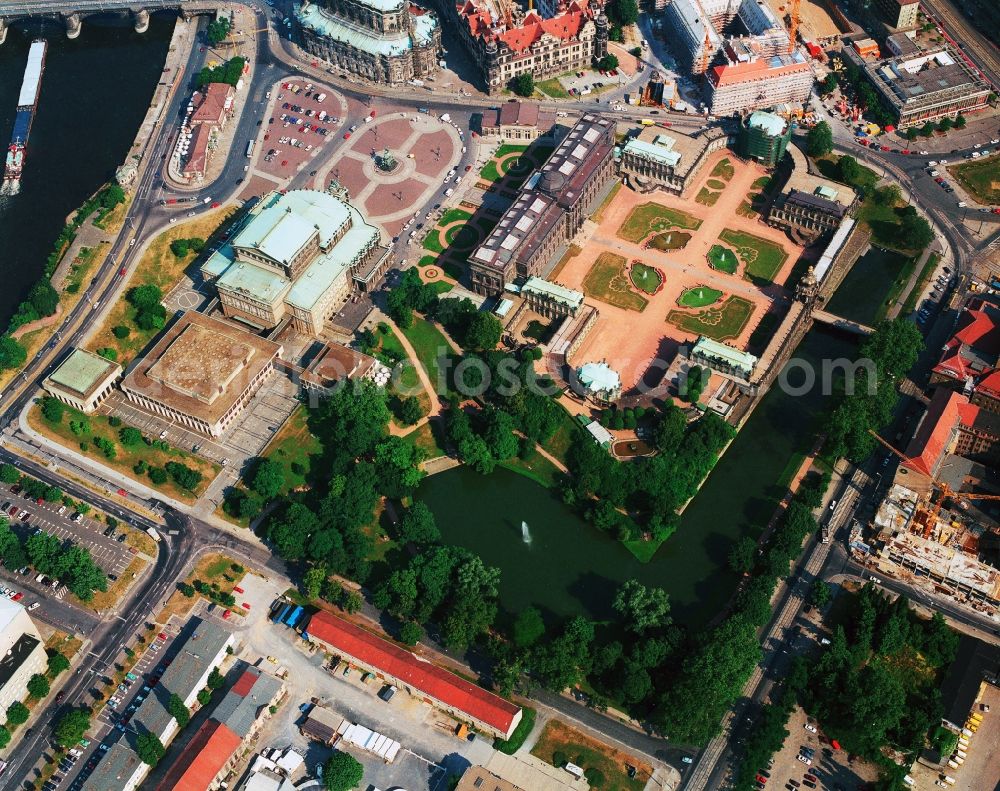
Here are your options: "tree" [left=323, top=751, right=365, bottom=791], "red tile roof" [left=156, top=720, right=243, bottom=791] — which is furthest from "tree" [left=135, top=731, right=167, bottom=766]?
"tree" [left=323, top=751, right=365, bottom=791]

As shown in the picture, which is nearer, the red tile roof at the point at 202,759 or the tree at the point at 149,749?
the red tile roof at the point at 202,759

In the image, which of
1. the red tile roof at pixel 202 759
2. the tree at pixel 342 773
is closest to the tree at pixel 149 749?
the red tile roof at pixel 202 759

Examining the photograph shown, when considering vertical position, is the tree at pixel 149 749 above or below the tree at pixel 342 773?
below

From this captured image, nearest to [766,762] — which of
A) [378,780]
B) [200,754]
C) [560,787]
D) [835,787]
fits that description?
[835,787]

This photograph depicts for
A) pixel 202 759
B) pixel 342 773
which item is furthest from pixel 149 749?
pixel 342 773

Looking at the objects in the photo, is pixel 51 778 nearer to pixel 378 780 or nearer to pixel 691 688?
pixel 378 780

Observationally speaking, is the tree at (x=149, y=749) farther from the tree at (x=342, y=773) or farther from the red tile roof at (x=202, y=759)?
the tree at (x=342, y=773)

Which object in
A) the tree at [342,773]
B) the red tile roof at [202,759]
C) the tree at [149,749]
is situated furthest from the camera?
the tree at [149,749]
